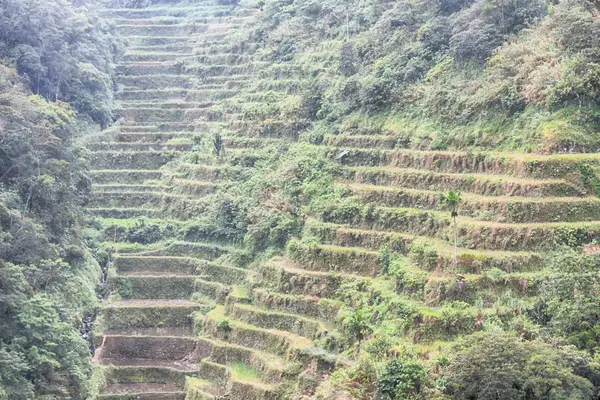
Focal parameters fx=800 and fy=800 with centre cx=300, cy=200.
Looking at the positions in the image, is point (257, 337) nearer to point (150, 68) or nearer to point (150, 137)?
point (150, 137)

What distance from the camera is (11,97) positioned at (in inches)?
1168

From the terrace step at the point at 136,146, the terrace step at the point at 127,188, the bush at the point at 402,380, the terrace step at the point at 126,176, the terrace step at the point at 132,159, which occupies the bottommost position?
the terrace step at the point at 127,188

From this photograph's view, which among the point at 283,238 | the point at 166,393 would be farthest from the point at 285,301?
the point at 166,393

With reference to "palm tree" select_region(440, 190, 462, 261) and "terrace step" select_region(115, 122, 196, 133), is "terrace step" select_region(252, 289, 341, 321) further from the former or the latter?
"terrace step" select_region(115, 122, 196, 133)

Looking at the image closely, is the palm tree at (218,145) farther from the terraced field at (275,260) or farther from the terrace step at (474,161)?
the terrace step at (474,161)

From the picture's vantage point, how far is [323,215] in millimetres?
25594

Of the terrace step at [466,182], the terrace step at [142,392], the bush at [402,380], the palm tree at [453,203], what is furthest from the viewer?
the terrace step at [142,392]

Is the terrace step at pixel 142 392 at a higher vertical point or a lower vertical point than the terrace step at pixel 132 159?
lower

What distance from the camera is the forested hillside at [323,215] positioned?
19.0 metres

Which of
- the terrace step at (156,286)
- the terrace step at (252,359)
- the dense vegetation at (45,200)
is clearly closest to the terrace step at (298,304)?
the terrace step at (252,359)

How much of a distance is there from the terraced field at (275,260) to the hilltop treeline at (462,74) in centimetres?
103

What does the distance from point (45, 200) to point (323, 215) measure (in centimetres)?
1015

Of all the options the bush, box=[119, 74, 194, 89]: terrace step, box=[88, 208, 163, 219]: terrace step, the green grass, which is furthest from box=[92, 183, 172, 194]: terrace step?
the bush

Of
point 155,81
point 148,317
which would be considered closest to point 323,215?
point 148,317
